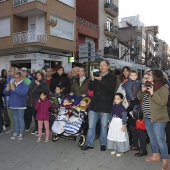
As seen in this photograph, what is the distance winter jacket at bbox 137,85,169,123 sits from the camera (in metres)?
4.03

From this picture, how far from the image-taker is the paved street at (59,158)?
4.39m

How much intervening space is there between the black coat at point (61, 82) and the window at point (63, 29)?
1226cm

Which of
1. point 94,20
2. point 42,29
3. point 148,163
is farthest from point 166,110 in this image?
point 94,20

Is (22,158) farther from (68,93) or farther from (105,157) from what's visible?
(68,93)

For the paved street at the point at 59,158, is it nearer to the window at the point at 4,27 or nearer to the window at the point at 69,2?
the window at the point at 4,27

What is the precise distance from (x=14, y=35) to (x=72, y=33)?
17.2ft

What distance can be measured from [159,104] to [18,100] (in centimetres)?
391

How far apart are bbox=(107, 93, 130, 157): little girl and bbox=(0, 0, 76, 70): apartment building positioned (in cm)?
1350

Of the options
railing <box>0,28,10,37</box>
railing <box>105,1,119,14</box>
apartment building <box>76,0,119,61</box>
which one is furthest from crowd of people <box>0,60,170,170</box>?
railing <box>105,1,119,14</box>

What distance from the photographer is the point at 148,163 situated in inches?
181

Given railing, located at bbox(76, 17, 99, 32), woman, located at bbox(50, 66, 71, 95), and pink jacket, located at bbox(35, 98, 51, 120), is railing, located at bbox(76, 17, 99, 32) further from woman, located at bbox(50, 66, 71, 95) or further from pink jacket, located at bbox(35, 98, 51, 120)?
pink jacket, located at bbox(35, 98, 51, 120)

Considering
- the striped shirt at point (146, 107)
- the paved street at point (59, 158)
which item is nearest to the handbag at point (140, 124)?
the striped shirt at point (146, 107)

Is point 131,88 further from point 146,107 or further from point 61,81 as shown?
point 61,81

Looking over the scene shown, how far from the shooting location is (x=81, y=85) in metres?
6.36
